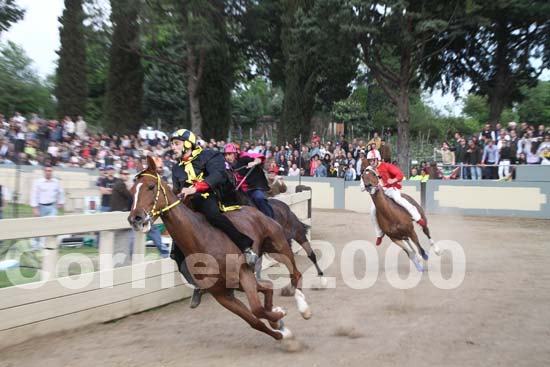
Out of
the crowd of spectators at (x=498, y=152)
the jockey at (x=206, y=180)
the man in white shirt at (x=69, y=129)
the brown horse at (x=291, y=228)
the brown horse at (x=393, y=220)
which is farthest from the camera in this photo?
the man in white shirt at (x=69, y=129)

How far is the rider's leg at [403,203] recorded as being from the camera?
1237cm

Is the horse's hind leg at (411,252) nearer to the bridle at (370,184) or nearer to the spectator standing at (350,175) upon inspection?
the bridle at (370,184)

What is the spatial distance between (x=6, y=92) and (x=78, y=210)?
4136cm

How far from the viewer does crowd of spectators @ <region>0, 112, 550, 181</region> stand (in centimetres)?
→ 2123

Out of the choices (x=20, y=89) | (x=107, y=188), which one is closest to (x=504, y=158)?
(x=107, y=188)

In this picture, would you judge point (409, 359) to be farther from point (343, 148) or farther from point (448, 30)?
point (448, 30)

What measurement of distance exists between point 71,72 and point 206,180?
41.1 m

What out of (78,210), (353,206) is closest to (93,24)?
(353,206)

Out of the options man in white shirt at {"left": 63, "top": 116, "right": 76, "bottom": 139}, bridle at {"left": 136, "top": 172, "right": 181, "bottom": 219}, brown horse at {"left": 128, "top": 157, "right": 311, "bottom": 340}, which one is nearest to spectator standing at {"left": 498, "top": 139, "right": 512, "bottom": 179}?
brown horse at {"left": 128, "top": 157, "right": 311, "bottom": 340}

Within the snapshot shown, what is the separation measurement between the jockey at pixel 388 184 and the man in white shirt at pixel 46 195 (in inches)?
265

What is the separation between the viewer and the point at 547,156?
21219 millimetres

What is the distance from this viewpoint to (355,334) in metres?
7.48

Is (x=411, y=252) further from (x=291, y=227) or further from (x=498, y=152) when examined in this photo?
(x=498, y=152)

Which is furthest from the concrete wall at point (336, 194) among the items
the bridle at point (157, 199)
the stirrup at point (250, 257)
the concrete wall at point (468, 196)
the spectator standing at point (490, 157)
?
the bridle at point (157, 199)
